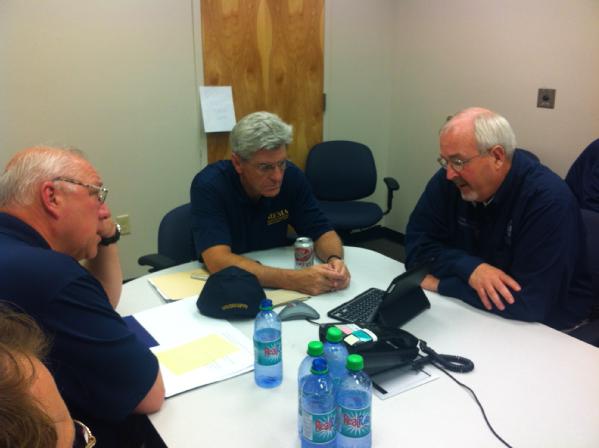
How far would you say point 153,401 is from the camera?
45.8 inches

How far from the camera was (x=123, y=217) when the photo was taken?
10.9ft

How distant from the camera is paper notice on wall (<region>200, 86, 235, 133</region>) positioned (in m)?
3.40

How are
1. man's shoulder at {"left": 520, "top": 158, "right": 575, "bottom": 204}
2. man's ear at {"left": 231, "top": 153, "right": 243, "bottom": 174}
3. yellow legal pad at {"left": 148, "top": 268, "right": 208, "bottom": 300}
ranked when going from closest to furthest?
man's shoulder at {"left": 520, "top": 158, "right": 575, "bottom": 204}
yellow legal pad at {"left": 148, "top": 268, "right": 208, "bottom": 300}
man's ear at {"left": 231, "top": 153, "right": 243, "bottom": 174}

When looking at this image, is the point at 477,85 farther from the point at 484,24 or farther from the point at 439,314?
the point at 439,314

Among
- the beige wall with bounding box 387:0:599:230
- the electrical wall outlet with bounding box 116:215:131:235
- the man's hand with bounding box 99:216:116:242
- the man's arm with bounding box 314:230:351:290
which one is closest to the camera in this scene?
the man's hand with bounding box 99:216:116:242

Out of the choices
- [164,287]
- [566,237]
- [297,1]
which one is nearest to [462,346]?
[566,237]

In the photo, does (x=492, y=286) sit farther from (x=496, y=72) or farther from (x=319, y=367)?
(x=496, y=72)

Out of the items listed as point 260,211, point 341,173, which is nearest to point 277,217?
point 260,211

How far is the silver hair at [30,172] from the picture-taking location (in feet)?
3.98

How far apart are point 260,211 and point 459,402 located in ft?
4.04

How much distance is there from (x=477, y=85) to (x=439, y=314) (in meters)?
2.51

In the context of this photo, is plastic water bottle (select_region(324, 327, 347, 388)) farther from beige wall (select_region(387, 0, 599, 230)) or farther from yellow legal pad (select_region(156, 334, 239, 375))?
beige wall (select_region(387, 0, 599, 230))

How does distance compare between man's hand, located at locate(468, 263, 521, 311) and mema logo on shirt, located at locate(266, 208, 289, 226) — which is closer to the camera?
man's hand, located at locate(468, 263, 521, 311)

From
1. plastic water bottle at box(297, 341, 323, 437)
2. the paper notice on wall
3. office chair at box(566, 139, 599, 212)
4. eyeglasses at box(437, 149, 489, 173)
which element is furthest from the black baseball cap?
office chair at box(566, 139, 599, 212)
